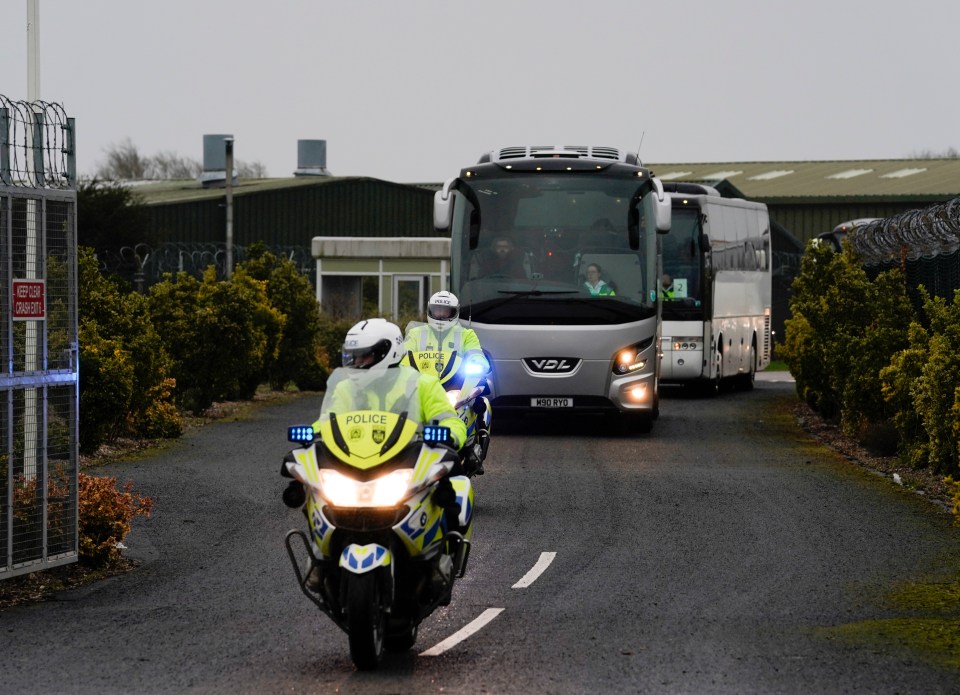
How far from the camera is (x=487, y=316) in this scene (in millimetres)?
23391

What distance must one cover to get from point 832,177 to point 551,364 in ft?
191

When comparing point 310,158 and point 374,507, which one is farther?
point 310,158

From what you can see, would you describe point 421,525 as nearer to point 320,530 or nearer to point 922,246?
point 320,530

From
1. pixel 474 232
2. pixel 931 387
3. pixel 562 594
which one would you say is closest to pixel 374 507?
pixel 562 594

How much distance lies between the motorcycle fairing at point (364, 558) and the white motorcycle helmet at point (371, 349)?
1.05m

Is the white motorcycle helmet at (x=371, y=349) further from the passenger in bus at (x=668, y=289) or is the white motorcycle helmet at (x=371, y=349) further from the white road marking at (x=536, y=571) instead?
the passenger in bus at (x=668, y=289)

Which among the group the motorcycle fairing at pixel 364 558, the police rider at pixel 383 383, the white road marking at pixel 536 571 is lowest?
the white road marking at pixel 536 571

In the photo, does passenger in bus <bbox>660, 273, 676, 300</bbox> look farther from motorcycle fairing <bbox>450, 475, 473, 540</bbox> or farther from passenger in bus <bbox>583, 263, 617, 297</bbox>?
motorcycle fairing <bbox>450, 475, 473, 540</bbox>

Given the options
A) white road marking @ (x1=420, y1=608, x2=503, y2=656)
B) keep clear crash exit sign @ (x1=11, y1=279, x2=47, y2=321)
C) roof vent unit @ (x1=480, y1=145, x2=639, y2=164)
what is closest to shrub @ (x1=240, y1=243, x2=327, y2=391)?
roof vent unit @ (x1=480, y1=145, x2=639, y2=164)

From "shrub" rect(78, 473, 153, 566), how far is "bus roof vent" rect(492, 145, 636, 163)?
12.7 meters

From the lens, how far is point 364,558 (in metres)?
8.12

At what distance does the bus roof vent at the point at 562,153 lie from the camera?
957 inches

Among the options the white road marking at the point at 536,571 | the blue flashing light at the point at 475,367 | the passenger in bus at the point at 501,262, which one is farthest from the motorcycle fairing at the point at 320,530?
the passenger in bus at the point at 501,262

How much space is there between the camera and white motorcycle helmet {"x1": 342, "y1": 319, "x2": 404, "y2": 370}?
880cm
